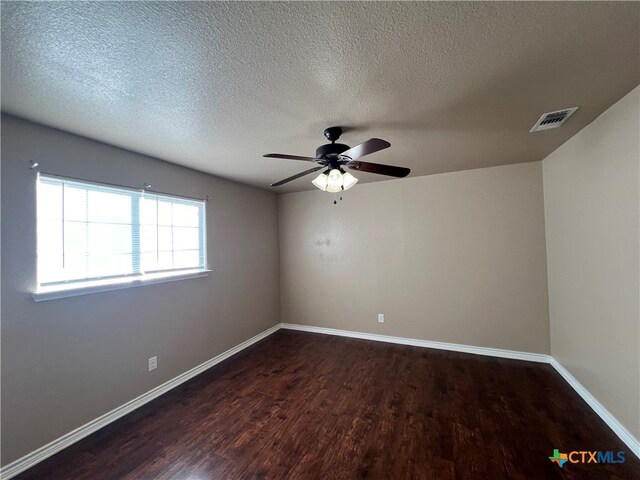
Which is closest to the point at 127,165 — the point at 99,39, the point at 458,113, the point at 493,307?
the point at 99,39

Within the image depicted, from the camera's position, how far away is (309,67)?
1252mm

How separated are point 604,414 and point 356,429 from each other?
6.43 ft

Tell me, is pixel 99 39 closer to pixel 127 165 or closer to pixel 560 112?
pixel 127 165

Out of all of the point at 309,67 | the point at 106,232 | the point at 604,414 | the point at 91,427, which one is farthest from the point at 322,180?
the point at 604,414

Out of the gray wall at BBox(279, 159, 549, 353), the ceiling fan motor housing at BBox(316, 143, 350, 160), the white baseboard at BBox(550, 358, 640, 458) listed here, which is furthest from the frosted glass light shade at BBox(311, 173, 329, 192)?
the white baseboard at BBox(550, 358, 640, 458)

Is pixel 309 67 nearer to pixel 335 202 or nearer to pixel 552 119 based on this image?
pixel 335 202

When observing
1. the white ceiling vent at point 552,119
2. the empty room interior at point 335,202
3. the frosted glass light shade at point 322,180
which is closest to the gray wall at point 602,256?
the empty room interior at point 335,202

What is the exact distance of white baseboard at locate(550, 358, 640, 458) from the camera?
1652 mm

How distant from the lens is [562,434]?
1834 mm

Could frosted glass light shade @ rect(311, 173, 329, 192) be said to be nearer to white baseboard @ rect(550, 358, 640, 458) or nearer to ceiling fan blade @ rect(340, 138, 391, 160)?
ceiling fan blade @ rect(340, 138, 391, 160)

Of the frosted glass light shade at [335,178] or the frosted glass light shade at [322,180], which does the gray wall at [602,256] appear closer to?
the frosted glass light shade at [335,178]

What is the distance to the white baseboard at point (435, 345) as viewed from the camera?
2925 millimetres

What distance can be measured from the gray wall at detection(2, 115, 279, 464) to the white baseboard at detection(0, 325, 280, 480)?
5cm

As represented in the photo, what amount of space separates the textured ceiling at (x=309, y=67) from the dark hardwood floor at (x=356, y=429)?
238 cm
